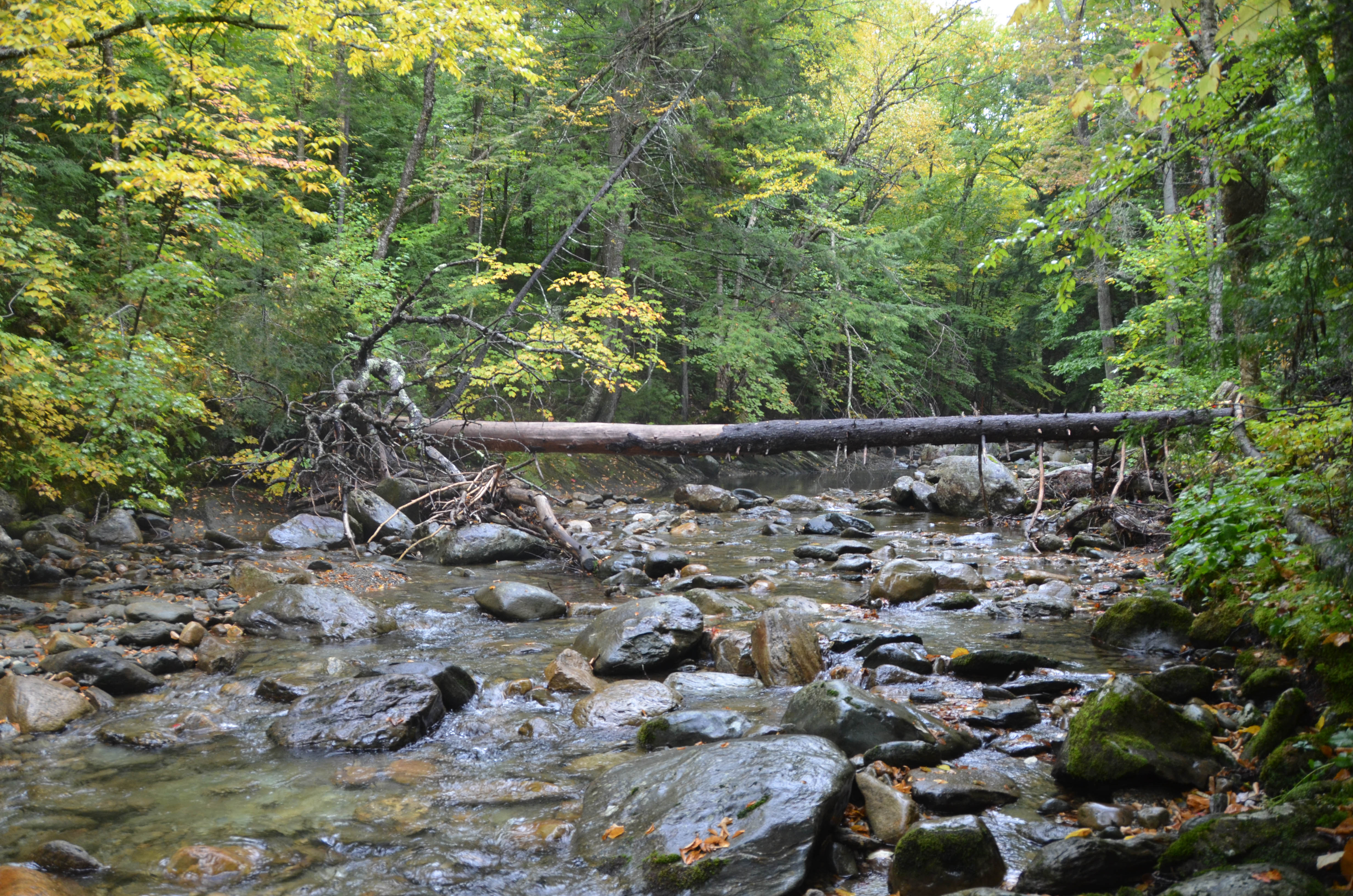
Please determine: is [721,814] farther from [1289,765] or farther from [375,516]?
[375,516]

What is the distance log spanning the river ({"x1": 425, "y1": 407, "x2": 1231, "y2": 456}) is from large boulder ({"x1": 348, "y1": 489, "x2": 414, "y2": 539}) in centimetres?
142

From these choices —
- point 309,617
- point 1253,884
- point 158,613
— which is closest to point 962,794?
point 1253,884

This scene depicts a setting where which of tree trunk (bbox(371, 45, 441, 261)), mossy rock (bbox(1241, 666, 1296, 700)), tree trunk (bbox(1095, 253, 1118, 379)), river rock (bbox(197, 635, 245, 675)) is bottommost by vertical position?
river rock (bbox(197, 635, 245, 675))

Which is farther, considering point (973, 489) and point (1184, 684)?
point (973, 489)

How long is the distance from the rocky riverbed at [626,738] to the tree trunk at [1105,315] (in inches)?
515

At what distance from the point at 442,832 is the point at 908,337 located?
72.6ft

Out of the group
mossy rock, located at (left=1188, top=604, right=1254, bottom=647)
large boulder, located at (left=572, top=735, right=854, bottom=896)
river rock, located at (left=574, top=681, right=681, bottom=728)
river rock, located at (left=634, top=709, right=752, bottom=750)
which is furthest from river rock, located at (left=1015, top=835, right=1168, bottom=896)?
mossy rock, located at (left=1188, top=604, right=1254, bottom=647)

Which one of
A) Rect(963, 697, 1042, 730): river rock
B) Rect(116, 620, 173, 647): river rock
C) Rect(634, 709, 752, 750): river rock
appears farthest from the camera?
Rect(116, 620, 173, 647): river rock

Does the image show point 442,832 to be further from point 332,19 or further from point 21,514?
point 21,514

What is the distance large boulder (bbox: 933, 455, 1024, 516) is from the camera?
45.9ft

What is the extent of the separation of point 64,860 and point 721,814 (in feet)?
9.46

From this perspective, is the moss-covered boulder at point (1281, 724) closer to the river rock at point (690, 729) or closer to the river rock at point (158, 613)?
the river rock at point (690, 729)

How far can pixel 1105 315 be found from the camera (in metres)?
21.2

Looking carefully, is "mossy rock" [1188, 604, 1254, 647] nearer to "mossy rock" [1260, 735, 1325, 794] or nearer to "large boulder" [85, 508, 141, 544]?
"mossy rock" [1260, 735, 1325, 794]
